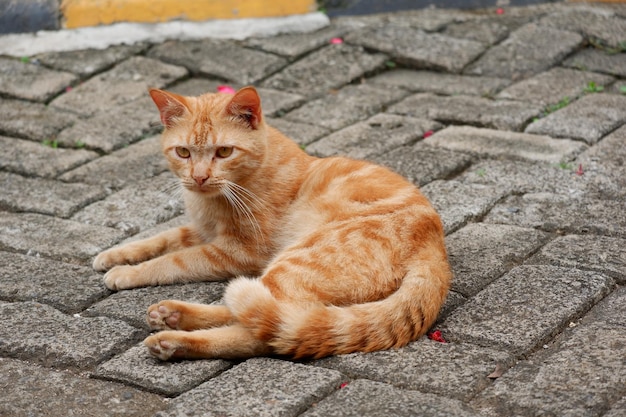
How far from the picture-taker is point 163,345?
312 cm

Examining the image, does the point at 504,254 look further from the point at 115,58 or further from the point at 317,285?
the point at 115,58

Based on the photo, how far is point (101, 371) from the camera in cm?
315

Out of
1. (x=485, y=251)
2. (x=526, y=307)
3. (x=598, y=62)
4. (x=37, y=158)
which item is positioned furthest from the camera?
(x=598, y=62)

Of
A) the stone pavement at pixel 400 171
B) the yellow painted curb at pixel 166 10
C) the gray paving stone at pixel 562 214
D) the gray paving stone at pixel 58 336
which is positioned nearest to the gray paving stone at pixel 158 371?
the stone pavement at pixel 400 171

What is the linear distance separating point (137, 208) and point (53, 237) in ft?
1.68

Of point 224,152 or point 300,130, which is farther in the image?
point 300,130

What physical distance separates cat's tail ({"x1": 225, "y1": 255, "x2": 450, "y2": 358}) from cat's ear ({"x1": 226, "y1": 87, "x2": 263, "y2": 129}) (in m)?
0.94

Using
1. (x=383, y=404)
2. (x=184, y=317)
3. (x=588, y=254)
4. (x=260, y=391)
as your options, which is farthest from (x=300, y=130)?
(x=383, y=404)

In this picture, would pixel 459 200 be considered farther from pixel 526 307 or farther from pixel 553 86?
pixel 553 86

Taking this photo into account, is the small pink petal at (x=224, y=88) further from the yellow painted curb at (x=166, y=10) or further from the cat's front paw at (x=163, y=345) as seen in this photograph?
the cat's front paw at (x=163, y=345)

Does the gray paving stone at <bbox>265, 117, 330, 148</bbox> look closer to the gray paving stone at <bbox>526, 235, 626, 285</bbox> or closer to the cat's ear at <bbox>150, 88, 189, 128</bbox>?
the cat's ear at <bbox>150, 88, 189, 128</bbox>

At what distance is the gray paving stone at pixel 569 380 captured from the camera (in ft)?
9.12

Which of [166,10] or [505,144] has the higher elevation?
[166,10]

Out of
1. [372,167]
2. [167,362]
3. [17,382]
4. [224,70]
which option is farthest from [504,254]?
[224,70]
